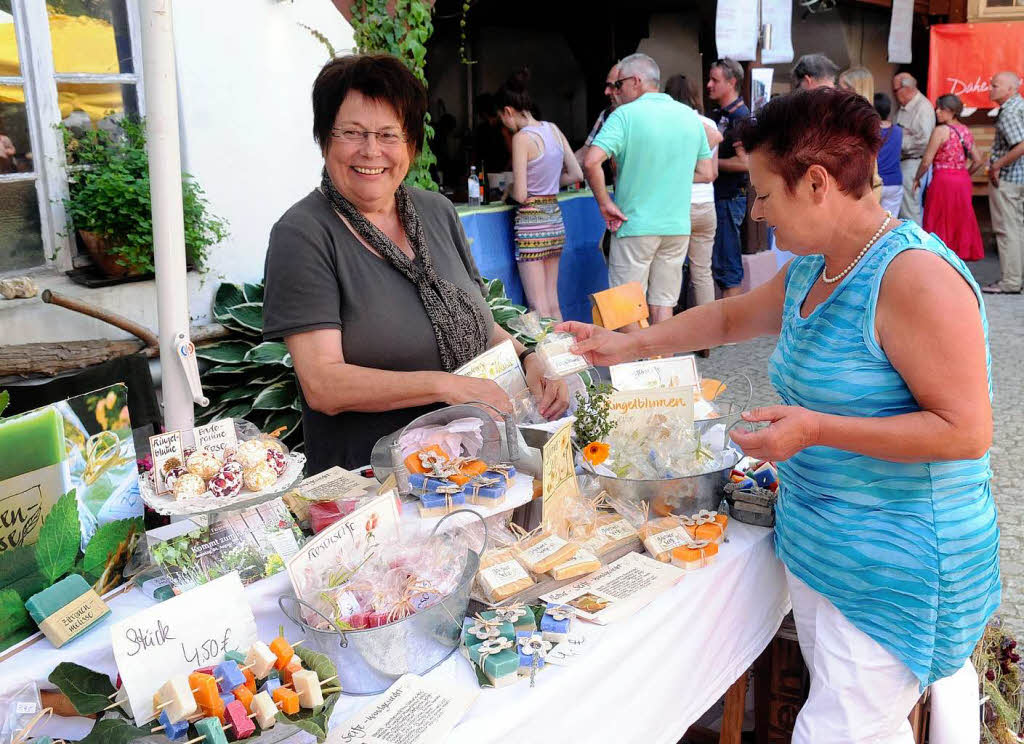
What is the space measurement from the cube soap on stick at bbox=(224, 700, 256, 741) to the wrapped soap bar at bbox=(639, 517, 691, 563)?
2.86 ft

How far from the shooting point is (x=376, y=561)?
1429mm

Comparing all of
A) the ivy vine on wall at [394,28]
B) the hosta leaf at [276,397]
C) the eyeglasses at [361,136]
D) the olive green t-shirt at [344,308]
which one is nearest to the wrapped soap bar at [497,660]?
the olive green t-shirt at [344,308]

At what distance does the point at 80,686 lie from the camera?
46.6 inches

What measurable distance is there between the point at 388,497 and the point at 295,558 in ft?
0.77

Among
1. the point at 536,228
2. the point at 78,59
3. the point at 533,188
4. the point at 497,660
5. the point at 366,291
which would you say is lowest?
the point at 497,660

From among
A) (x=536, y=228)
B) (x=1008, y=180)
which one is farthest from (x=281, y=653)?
(x=1008, y=180)

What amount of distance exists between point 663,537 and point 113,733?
105 centimetres

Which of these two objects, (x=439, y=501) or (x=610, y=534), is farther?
(x=610, y=534)

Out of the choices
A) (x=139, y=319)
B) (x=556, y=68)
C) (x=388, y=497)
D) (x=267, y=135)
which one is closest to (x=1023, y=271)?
(x=556, y=68)

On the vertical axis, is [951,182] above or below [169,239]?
above

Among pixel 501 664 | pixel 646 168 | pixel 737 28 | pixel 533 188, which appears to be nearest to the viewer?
pixel 501 664

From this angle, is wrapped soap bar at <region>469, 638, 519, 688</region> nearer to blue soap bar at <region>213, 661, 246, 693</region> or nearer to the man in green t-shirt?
blue soap bar at <region>213, 661, 246, 693</region>

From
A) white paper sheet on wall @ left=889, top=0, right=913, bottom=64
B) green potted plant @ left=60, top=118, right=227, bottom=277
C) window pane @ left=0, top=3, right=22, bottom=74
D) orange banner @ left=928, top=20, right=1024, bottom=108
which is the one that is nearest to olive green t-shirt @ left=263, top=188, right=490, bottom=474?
green potted plant @ left=60, top=118, right=227, bottom=277

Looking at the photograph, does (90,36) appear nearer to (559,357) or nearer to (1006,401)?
(559,357)
